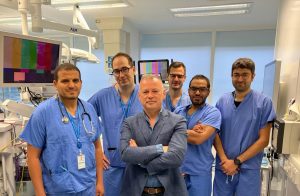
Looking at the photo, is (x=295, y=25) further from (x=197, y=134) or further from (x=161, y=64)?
(x=161, y=64)

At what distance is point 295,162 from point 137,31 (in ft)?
14.8

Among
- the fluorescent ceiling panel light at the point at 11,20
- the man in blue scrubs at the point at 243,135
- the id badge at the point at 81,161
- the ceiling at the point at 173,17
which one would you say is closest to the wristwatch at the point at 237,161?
the man in blue scrubs at the point at 243,135

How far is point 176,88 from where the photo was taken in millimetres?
1974

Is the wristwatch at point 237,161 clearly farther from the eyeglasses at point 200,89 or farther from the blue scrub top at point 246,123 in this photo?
the eyeglasses at point 200,89

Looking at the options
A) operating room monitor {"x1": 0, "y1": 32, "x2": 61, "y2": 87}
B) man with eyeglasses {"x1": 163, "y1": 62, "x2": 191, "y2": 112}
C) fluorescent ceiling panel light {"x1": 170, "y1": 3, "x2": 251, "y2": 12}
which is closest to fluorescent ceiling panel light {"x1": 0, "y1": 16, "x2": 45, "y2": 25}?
fluorescent ceiling panel light {"x1": 170, "y1": 3, "x2": 251, "y2": 12}

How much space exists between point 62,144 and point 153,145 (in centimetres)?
51

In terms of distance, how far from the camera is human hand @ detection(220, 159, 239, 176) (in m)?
1.66

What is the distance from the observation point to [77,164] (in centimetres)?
136

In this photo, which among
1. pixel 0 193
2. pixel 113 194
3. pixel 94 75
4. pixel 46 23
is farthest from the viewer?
pixel 94 75

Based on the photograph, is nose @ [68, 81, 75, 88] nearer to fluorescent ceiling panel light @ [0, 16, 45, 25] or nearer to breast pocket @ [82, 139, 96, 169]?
breast pocket @ [82, 139, 96, 169]

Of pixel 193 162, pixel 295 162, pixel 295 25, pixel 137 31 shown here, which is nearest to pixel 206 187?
pixel 193 162

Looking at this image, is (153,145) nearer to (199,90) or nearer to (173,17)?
(199,90)

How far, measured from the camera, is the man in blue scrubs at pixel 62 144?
51.7 inches

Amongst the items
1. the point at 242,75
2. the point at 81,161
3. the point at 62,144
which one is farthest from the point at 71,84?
the point at 242,75
